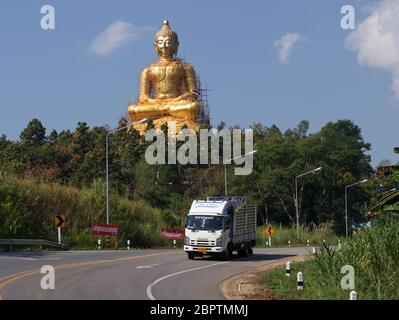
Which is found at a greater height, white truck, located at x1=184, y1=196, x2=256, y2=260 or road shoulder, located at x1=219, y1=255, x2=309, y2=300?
white truck, located at x1=184, y1=196, x2=256, y2=260

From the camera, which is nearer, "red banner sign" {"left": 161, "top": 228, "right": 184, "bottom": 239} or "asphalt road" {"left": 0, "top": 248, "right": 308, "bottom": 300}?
"asphalt road" {"left": 0, "top": 248, "right": 308, "bottom": 300}

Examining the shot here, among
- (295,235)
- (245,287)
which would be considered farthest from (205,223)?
(295,235)

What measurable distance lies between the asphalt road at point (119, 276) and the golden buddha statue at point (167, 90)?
149 feet

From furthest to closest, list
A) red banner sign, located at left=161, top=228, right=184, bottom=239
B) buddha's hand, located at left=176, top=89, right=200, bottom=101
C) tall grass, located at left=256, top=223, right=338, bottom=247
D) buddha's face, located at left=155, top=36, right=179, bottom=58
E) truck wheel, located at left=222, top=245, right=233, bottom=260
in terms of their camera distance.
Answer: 1. buddha's face, located at left=155, top=36, right=179, bottom=58
2. buddha's hand, located at left=176, top=89, right=200, bottom=101
3. tall grass, located at left=256, top=223, right=338, bottom=247
4. red banner sign, located at left=161, top=228, right=184, bottom=239
5. truck wheel, located at left=222, top=245, right=233, bottom=260

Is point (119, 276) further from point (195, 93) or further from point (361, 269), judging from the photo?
point (195, 93)

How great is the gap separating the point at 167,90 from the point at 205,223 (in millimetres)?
51363

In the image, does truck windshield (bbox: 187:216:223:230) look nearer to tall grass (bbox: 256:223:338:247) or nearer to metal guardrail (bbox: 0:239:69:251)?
metal guardrail (bbox: 0:239:69:251)

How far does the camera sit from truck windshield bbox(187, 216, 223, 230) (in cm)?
3129

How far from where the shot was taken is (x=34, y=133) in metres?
85.2
